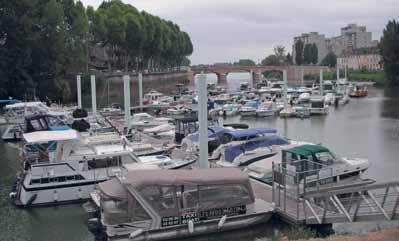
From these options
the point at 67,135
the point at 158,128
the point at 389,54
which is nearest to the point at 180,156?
the point at 67,135

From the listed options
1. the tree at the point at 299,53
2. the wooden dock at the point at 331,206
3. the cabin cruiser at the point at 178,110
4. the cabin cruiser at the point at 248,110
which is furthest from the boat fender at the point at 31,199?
the tree at the point at 299,53

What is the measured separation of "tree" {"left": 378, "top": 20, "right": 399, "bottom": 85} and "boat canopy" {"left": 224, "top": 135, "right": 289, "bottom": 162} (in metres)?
89.0

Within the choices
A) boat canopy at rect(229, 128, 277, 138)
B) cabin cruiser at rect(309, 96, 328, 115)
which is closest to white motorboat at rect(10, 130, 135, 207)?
boat canopy at rect(229, 128, 277, 138)

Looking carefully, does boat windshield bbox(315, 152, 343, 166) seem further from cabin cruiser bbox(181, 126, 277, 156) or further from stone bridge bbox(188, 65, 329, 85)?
stone bridge bbox(188, 65, 329, 85)

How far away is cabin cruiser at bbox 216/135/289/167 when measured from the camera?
27.4 m

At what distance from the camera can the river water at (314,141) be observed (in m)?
20.4

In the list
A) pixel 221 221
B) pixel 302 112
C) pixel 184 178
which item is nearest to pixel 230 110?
pixel 302 112

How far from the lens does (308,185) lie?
70.7 feet

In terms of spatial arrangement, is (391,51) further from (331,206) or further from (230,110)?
(331,206)

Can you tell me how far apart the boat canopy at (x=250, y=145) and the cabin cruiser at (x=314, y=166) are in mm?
2703

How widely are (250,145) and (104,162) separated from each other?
7.90 m

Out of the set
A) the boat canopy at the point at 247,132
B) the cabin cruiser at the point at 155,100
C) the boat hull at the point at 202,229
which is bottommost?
the boat hull at the point at 202,229

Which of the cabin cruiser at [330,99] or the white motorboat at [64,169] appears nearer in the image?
the white motorboat at [64,169]

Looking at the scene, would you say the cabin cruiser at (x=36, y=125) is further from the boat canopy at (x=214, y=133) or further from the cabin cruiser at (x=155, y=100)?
the cabin cruiser at (x=155, y=100)
